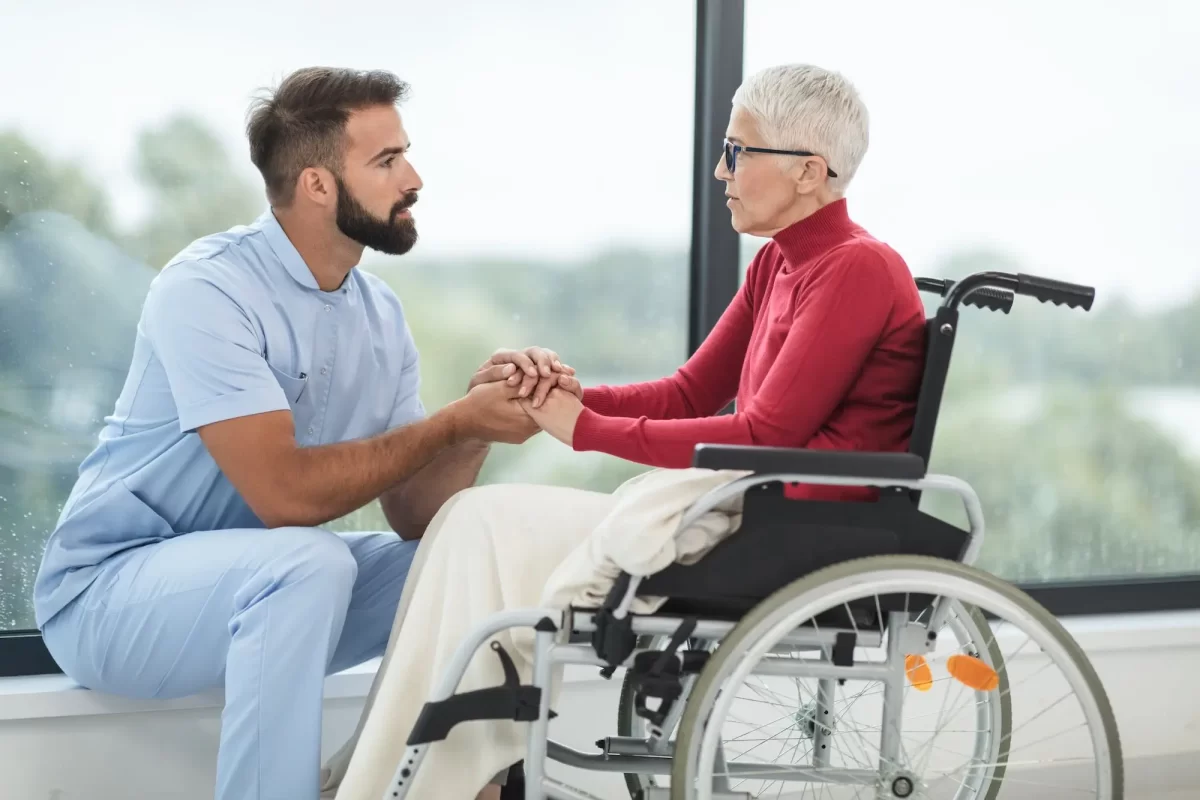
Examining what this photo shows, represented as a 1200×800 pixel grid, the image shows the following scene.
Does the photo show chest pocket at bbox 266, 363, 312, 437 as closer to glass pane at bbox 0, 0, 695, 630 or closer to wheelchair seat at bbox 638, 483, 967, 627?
glass pane at bbox 0, 0, 695, 630

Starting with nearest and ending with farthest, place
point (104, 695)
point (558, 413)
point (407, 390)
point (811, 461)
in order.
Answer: point (811, 461)
point (558, 413)
point (104, 695)
point (407, 390)

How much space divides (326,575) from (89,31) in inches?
44.6

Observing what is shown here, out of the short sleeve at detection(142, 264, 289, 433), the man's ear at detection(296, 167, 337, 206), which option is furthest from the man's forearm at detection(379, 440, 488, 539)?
the man's ear at detection(296, 167, 337, 206)

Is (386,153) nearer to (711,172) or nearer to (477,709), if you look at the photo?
(711,172)

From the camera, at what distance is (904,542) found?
1.42m

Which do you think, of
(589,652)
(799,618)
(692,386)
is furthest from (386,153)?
(799,618)

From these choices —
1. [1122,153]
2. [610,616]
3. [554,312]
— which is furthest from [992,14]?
[610,616]

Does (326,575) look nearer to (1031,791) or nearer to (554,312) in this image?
(554,312)

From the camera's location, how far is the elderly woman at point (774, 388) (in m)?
1.50

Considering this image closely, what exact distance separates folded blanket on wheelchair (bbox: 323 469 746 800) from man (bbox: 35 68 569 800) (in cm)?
12

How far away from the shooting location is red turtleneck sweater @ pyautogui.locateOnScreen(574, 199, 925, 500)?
152 cm

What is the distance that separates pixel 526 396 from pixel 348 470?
0.30 metres

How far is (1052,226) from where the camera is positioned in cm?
258

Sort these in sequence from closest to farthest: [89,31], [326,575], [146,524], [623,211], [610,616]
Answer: [610,616], [326,575], [146,524], [89,31], [623,211]
